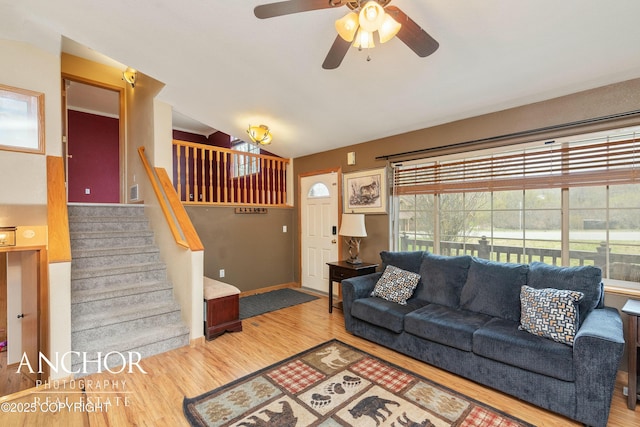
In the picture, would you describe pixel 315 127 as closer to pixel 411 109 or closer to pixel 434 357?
pixel 411 109

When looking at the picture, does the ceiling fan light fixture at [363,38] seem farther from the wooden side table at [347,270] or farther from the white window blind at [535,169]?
the wooden side table at [347,270]

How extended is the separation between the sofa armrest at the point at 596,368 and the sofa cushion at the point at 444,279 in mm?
1090

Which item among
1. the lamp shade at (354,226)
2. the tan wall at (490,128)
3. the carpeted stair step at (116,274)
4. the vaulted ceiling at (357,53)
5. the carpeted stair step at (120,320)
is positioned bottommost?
the carpeted stair step at (120,320)

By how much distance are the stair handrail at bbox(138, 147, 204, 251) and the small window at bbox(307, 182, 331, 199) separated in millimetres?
2205

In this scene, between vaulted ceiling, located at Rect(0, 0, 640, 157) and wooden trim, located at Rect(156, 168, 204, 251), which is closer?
vaulted ceiling, located at Rect(0, 0, 640, 157)

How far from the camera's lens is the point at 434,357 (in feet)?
8.35

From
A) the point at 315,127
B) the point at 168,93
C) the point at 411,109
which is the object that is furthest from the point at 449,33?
the point at 168,93

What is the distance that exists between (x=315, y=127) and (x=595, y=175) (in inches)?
120

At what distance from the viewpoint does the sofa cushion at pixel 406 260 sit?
11.0 ft

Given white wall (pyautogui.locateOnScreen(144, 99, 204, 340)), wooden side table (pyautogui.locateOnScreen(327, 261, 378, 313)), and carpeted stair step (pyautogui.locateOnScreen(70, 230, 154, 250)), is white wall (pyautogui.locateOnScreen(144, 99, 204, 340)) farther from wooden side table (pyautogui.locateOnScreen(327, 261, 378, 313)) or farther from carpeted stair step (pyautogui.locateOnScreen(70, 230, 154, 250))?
wooden side table (pyautogui.locateOnScreen(327, 261, 378, 313))

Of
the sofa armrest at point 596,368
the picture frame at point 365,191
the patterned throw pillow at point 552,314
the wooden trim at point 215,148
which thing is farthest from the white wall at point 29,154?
the sofa armrest at point 596,368

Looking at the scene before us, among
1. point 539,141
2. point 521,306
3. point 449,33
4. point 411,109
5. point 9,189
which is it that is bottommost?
point 521,306

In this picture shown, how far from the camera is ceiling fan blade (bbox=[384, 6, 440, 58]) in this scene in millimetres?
1583

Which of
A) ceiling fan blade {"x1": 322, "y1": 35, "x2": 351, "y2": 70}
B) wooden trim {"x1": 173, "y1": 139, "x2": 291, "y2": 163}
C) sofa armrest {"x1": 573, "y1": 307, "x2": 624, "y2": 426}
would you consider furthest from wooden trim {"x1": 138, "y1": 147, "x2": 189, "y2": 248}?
sofa armrest {"x1": 573, "y1": 307, "x2": 624, "y2": 426}
